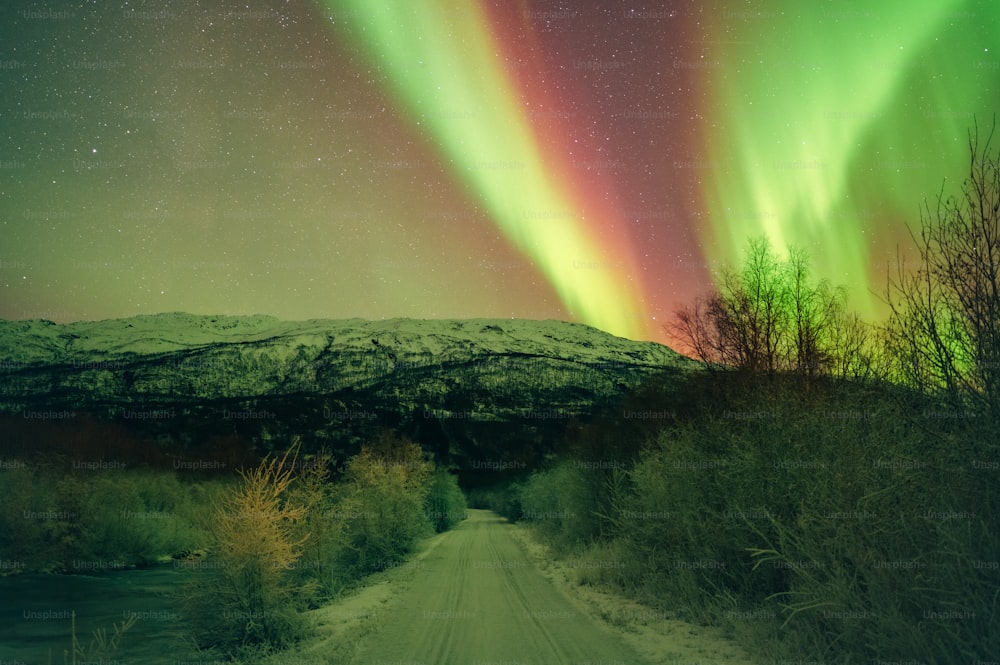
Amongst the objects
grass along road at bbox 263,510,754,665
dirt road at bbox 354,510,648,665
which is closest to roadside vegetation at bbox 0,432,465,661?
grass along road at bbox 263,510,754,665

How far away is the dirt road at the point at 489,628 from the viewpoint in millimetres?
10602

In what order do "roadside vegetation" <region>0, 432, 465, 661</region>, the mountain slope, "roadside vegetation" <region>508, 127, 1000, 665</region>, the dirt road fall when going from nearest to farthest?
"roadside vegetation" <region>508, 127, 1000, 665</region> → the dirt road → "roadside vegetation" <region>0, 432, 465, 661</region> → the mountain slope

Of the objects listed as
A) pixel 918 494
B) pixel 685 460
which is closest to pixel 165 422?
pixel 685 460

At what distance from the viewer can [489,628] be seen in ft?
43.2

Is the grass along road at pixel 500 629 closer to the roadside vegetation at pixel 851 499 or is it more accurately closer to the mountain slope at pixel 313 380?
the roadside vegetation at pixel 851 499

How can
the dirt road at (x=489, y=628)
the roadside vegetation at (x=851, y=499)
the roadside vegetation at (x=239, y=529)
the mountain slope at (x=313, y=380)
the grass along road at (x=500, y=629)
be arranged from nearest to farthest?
the roadside vegetation at (x=851, y=499) < the grass along road at (x=500, y=629) < the dirt road at (x=489, y=628) < the roadside vegetation at (x=239, y=529) < the mountain slope at (x=313, y=380)

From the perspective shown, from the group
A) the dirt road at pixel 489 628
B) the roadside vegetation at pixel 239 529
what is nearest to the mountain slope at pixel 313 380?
the roadside vegetation at pixel 239 529

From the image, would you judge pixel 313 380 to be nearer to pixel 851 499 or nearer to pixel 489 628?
pixel 489 628

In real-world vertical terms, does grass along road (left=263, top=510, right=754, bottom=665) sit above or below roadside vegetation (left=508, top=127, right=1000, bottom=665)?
below

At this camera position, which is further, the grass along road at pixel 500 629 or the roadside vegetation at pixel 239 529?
the roadside vegetation at pixel 239 529

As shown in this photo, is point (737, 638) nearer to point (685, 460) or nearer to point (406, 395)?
point (685, 460)

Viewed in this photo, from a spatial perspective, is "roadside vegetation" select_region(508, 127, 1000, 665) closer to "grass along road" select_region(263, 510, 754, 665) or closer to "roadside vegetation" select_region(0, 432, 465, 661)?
"grass along road" select_region(263, 510, 754, 665)

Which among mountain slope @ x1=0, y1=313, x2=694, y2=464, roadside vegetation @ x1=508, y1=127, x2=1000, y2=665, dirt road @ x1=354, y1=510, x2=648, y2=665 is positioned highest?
mountain slope @ x1=0, y1=313, x2=694, y2=464

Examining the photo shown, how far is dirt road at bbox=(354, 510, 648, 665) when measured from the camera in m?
10.6
